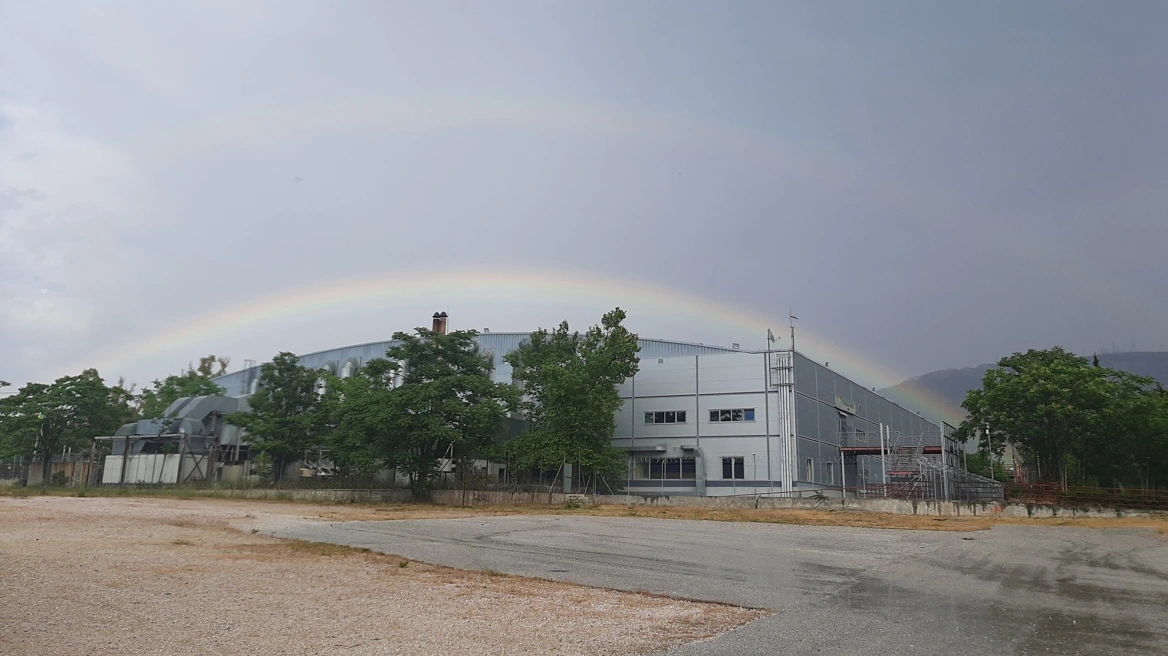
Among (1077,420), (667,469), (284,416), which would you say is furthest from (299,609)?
(284,416)

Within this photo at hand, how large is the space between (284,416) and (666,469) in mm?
26009

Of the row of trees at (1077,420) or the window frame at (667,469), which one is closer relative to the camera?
the row of trees at (1077,420)

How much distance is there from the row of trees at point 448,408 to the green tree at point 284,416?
0.23 feet

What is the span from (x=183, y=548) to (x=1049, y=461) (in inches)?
1695

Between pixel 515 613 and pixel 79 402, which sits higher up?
pixel 79 402

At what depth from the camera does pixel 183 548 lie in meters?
15.4

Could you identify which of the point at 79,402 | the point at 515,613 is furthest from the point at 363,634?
the point at 79,402

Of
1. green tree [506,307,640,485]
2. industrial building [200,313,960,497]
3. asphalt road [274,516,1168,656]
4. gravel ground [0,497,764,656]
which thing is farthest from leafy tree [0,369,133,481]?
gravel ground [0,497,764,656]

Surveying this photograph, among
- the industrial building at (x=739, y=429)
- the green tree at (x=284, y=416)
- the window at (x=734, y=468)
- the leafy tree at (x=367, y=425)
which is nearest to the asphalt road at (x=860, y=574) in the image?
the leafy tree at (x=367, y=425)

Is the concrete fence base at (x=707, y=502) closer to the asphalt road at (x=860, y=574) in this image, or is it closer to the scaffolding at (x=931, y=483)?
the scaffolding at (x=931, y=483)

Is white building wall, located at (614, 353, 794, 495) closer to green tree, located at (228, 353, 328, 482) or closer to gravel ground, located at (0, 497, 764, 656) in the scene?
green tree, located at (228, 353, 328, 482)

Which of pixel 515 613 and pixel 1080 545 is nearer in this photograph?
pixel 515 613

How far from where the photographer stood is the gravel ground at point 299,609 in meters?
7.52

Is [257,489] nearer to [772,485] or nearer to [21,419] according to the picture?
[21,419]
